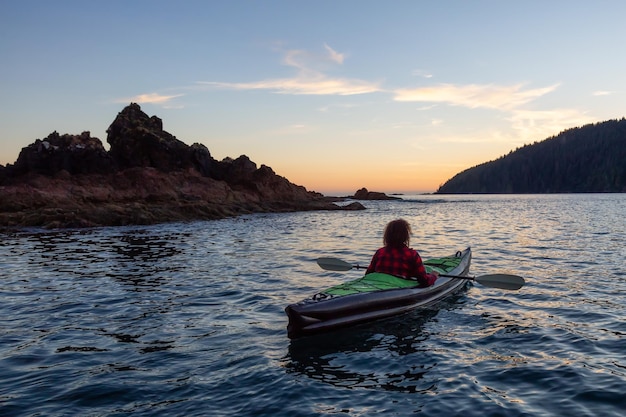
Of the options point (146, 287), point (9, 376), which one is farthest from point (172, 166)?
point (9, 376)

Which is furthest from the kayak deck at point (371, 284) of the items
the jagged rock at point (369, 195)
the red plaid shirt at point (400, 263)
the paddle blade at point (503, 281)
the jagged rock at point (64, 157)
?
the jagged rock at point (369, 195)

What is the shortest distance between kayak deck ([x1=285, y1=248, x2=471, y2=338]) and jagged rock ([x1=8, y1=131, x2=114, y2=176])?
4216 centimetres

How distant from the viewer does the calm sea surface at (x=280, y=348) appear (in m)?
5.35

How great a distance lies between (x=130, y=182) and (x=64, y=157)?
6453 mm

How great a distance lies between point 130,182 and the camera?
45.2 metres

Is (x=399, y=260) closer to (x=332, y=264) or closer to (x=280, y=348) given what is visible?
(x=332, y=264)

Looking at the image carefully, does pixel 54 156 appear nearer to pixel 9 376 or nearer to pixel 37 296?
pixel 37 296

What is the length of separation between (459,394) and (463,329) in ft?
9.92

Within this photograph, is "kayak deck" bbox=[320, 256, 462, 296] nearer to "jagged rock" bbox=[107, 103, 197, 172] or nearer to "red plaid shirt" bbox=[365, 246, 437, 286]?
"red plaid shirt" bbox=[365, 246, 437, 286]

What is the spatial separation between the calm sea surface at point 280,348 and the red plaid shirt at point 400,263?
89 cm

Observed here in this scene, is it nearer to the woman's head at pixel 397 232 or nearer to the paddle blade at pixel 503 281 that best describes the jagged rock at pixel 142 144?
the woman's head at pixel 397 232

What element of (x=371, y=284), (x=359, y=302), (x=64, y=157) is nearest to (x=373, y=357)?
(x=359, y=302)

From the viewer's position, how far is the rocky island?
110 feet

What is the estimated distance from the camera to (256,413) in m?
5.05
